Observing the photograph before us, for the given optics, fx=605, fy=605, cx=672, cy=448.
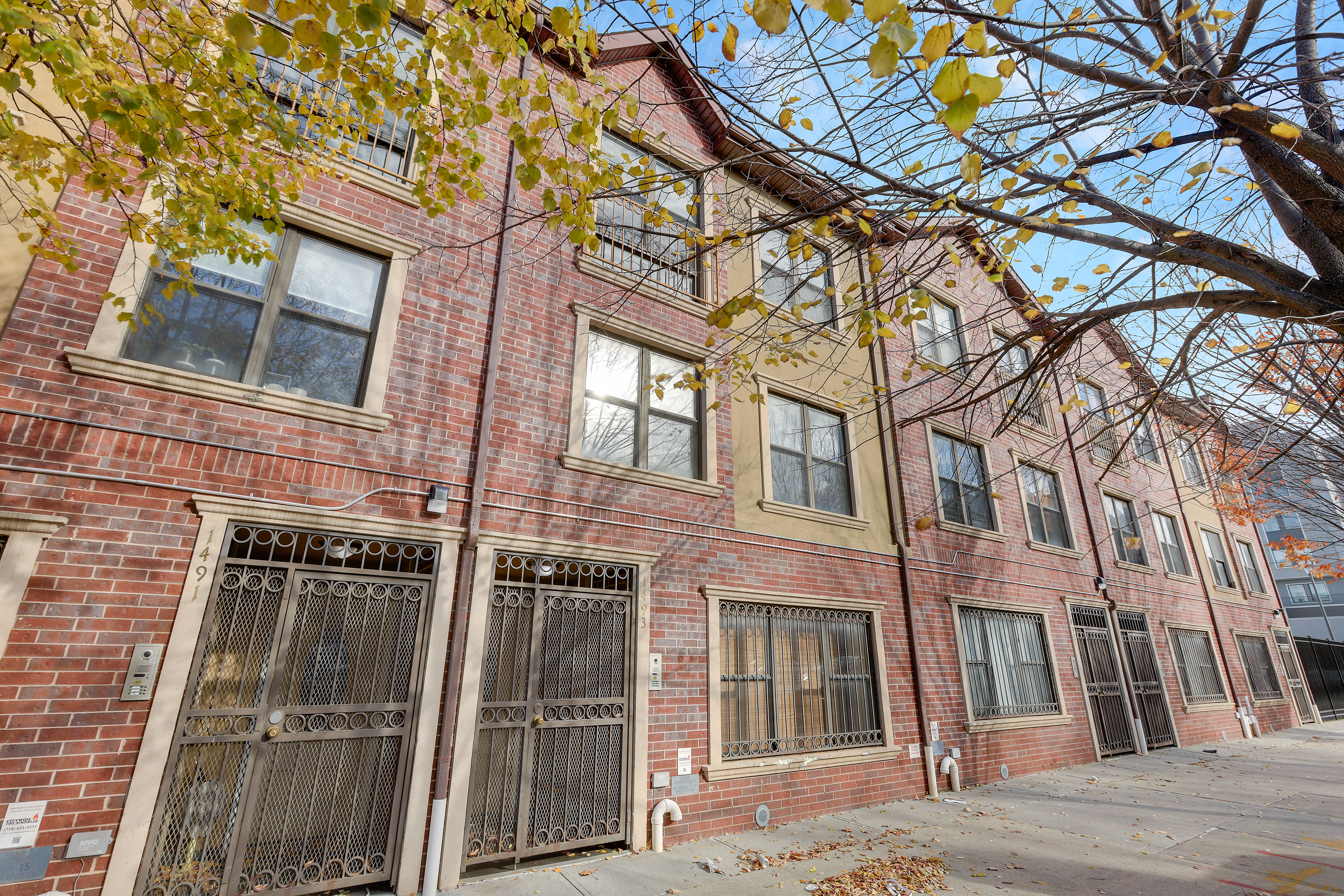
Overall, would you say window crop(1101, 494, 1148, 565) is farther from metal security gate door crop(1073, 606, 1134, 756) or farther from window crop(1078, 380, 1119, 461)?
metal security gate door crop(1073, 606, 1134, 756)

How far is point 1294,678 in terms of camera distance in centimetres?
1938

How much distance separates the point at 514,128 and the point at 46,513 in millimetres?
4361

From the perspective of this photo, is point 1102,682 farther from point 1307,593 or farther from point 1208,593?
point 1307,593

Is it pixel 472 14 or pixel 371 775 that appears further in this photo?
pixel 472 14

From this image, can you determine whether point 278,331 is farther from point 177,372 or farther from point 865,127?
point 865,127

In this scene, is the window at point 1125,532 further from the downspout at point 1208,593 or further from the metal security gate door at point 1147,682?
the metal security gate door at point 1147,682

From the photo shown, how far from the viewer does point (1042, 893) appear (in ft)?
17.2

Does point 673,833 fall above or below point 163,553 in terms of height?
below

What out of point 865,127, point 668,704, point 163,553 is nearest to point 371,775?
point 163,553

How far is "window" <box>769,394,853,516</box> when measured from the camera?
9164 millimetres

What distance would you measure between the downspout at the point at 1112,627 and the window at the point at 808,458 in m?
5.49

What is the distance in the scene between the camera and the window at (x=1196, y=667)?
1491cm

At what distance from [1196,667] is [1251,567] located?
295 inches

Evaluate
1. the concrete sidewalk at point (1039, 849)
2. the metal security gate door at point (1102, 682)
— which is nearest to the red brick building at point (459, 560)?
the concrete sidewalk at point (1039, 849)
